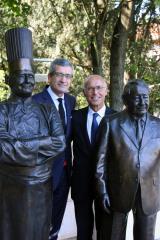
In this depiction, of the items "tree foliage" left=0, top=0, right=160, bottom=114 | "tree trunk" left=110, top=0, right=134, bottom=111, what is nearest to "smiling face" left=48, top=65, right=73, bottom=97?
"tree trunk" left=110, top=0, right=134, bottom=111

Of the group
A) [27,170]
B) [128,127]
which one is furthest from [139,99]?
[27,170]

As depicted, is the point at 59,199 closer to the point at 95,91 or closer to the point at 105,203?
the point at 105,203

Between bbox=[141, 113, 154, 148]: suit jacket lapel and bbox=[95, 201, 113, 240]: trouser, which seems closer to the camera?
bbox=[141, 113, 154, 148]: suit jacket lapel

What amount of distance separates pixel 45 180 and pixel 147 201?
30.7 inches

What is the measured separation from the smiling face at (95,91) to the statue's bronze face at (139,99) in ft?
2.12

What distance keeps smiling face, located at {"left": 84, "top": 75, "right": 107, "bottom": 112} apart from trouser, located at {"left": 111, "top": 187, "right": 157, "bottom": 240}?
3.00 ft

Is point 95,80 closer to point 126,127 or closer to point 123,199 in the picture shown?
point 126,127

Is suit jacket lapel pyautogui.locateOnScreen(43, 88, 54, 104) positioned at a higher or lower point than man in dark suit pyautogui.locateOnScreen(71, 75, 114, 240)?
higher

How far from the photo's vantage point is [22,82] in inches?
116

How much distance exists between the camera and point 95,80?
3750 millimetres

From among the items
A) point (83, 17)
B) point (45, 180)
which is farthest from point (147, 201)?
point (83, 17)

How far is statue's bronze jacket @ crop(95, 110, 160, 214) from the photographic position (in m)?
3.16

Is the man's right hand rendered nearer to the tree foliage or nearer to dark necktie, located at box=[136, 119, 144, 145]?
dark necktie, located at box=[136, 119, 144, 145]

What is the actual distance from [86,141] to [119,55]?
5.40 m
